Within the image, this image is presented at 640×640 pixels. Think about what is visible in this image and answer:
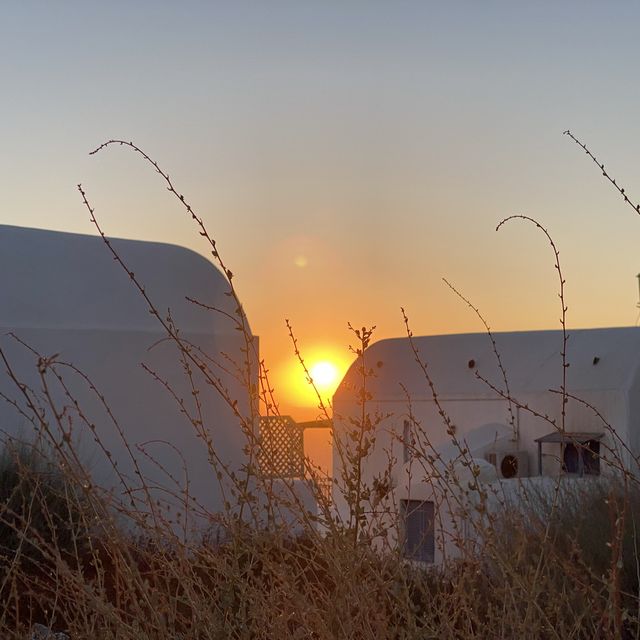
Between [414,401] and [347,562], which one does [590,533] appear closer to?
[347,562]

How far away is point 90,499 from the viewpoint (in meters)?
2.54

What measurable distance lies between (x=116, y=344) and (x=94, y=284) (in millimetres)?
731

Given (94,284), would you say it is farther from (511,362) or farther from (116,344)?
(511,362)

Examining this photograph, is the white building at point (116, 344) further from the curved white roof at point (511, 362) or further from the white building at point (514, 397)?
the curved white roof at point (511, 362)

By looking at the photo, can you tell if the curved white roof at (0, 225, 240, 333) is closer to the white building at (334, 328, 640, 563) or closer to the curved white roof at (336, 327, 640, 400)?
the white building at (334, 328, 640, 563)

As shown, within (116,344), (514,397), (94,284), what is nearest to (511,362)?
(514,397)

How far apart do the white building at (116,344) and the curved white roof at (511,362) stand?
4420 millimetres

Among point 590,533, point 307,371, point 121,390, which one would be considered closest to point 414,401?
point 121,390

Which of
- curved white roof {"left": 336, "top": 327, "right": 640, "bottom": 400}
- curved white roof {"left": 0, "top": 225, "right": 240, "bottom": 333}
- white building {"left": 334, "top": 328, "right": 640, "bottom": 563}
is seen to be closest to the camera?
curved white roof {"left": 0, "top": 225, "right": 240, "bottom": 333}

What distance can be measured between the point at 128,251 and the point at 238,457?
2702mm

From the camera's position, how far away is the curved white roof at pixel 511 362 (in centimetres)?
1584

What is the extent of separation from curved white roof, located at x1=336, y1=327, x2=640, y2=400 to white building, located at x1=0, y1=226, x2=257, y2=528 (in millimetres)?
4420

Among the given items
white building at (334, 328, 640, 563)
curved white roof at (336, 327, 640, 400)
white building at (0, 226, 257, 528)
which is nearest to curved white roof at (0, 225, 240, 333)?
white building at (0, 226, 257, 528)

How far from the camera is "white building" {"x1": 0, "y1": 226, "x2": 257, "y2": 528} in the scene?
1048 cm
